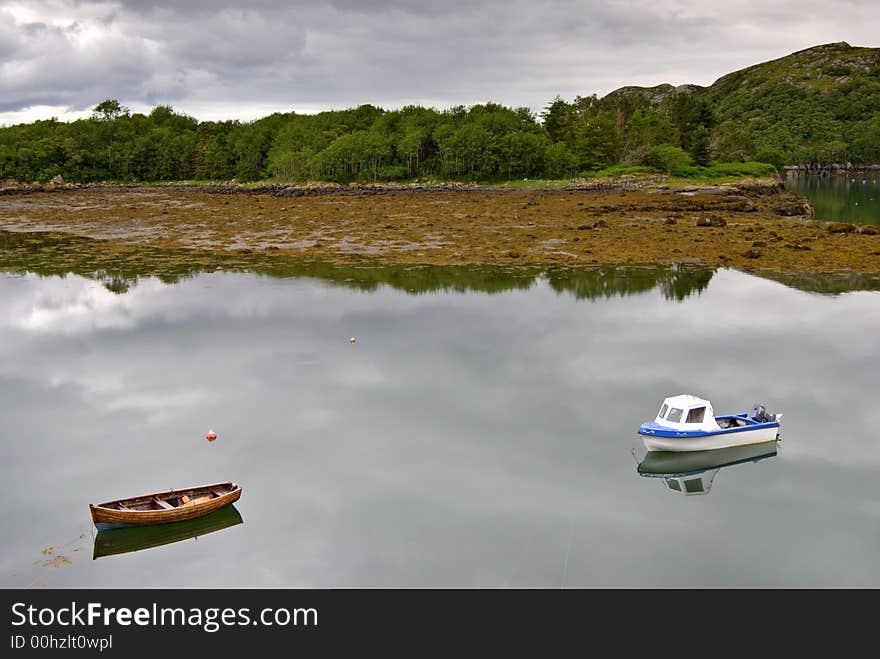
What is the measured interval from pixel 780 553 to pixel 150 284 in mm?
40339

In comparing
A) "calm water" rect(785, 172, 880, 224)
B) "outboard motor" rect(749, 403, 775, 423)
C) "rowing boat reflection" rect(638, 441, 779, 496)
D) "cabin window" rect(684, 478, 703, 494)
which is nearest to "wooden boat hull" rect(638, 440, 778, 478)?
"rowing boat reflection" rect(638, 441, 779, 496)

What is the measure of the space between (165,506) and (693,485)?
44.4 ft

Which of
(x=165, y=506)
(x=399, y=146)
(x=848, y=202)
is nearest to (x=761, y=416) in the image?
(x=165, y=506)

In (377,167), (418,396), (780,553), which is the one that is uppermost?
(377,167)

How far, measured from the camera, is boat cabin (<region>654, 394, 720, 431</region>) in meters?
21.0

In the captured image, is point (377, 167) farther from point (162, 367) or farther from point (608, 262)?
point (162, 367)

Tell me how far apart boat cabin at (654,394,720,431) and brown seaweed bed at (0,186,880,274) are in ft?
101

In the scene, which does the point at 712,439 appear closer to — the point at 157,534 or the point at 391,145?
the point at 157,534

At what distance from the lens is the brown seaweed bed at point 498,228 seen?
176ft

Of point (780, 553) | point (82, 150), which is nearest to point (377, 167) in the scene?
point (82, 150)

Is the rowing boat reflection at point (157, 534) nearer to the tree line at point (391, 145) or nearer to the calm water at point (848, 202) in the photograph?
the calm water at point (848, 202)

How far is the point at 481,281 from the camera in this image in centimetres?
4638

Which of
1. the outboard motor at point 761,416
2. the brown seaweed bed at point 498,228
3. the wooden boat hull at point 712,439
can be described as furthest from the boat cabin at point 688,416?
the brown seaweed bed at point 498,228

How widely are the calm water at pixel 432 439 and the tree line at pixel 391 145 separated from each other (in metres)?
89.6
